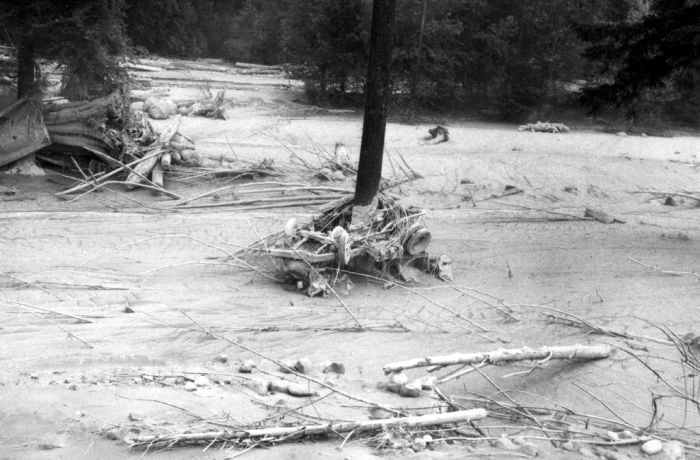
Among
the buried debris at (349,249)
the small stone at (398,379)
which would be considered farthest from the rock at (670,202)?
the small stone at (398,379)

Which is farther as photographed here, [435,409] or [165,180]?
[165,180]

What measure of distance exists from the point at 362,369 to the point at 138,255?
148 inches

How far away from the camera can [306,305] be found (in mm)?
7602

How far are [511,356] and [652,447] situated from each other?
110 centimetres

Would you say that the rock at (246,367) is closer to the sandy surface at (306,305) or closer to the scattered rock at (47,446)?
the sandy surface at (306,305)

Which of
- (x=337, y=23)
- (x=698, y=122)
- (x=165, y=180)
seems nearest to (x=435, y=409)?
(x=165, y=180)

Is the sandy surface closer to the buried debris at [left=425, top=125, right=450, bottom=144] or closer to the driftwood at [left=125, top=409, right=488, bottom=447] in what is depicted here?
the driftwood at [left=125, top=409, right=488, bottom=447]

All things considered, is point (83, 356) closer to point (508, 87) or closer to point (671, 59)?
point (671, 59)

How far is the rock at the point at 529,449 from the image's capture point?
15.1ft

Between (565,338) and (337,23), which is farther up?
(337,23)

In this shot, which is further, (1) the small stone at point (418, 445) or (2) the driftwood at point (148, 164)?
(2) the driftwood at point (148, 164)

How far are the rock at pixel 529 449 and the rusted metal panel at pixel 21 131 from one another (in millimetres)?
10169

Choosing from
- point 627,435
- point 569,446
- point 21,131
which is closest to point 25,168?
point 21,131

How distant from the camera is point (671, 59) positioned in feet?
30.0
